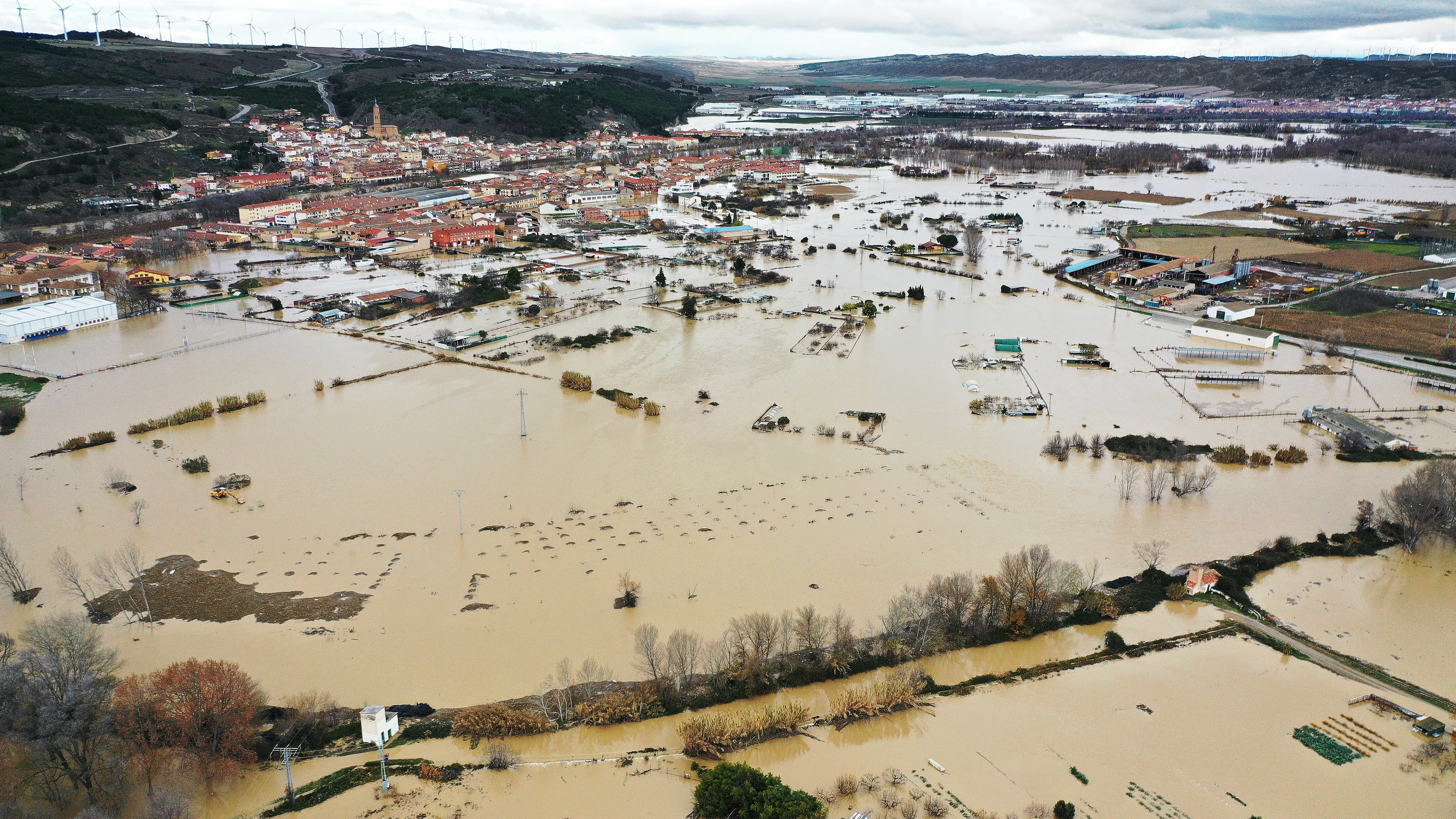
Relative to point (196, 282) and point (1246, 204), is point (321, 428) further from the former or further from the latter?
point (1246, 204)

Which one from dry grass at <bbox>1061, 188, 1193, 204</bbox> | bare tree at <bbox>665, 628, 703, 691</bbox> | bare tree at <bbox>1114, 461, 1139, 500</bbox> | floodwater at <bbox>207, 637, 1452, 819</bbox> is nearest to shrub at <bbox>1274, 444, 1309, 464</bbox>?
bare tree at <bbox>1114, 461, 1139, 500</bbox>

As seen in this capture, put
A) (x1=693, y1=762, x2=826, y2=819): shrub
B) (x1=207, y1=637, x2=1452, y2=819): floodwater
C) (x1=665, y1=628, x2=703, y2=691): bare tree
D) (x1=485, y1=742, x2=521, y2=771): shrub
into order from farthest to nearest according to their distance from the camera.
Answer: (x1=665, y1=628, x2=703, y2=691): bare tree < (x1=485, y1=742, x2=521, y2=771): shrub < (x1=207, y1=637, x2=1452, y2=819): floodwater < (x1=693, y1=762, x2=826, y2=819): shrub

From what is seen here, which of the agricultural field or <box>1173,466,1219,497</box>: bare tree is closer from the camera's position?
<box>1173,466,1219,497</box>: bare tree

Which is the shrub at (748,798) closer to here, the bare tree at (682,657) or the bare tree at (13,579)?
the bare tree at (682,657)

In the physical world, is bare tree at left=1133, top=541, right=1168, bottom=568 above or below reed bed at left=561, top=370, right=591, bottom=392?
below

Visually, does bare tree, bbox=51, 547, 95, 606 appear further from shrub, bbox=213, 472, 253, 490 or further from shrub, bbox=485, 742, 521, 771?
shrub, bbox=485, 742, 521, 771

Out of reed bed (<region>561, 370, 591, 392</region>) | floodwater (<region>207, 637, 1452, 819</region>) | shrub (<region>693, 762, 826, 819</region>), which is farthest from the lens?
reed bed (<region>561, 370, 591, 392</region>)

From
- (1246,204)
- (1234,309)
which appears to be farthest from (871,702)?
(1246,204)
